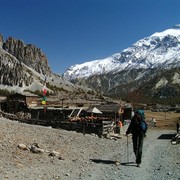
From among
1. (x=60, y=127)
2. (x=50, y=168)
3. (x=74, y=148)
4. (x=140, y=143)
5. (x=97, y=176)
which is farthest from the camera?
(x=60, y=127)

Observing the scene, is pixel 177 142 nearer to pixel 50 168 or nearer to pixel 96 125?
pixel 96 125

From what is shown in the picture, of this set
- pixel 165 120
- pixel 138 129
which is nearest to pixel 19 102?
pixel 165 120

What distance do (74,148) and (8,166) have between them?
7627mm

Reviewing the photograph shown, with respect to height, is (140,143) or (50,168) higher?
(140,143)

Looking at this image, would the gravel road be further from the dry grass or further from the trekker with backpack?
the dry grass

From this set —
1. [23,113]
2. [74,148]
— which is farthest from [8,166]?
[23,113]

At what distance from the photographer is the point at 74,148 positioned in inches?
839

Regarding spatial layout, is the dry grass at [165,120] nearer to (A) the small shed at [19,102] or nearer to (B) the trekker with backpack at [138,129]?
(A) the small shed at [19,102]

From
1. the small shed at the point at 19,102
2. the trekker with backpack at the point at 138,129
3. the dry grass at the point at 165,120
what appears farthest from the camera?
the small shed at the point at 19,102

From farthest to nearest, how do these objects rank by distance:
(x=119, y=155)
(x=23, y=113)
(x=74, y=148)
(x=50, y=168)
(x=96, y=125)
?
(x=23, y=113), (x=96, y=125), (x=74, y=148), (x=119, y=155), (x=50, y=168)

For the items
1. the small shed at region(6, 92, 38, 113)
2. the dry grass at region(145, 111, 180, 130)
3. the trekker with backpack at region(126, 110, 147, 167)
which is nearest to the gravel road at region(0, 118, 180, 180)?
the trekker with backpack at region(126, 110, 147, 167)

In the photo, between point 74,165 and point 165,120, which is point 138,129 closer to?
point 74,165

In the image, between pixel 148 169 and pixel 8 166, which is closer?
pixel 8 166

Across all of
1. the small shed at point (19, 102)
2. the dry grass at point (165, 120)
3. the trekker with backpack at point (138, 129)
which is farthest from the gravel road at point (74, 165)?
the small shed at point (19, 102)
